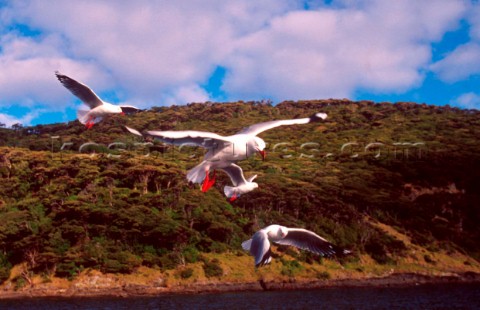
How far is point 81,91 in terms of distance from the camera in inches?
433

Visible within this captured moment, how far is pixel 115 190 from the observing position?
206 feet

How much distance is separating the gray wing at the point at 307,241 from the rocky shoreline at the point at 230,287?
131ft

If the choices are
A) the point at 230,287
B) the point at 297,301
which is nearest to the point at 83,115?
the point at 297,301

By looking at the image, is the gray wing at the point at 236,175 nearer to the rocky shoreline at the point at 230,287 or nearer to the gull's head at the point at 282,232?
the gull's head at the point at 282,232

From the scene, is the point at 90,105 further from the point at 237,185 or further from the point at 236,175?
the point at 237,185

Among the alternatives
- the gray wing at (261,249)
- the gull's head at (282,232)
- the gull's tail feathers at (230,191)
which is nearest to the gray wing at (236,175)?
the gull's tail feathers at (230,191)

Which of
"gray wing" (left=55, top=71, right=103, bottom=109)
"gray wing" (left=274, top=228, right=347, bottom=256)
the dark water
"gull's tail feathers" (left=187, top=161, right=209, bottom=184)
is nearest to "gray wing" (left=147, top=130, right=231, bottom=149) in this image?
"gull's tail feathers" (left=187, top=161, right=209, bottom=184)

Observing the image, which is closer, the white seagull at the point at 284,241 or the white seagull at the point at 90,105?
the white seagull at the point at 284,241

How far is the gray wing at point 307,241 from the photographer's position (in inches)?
433

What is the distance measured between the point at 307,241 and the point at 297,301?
116ft

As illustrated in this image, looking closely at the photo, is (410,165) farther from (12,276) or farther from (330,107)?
(330,107)

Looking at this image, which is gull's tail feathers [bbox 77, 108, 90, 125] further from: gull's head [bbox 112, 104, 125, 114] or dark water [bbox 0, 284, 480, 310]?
dark water [bbox 0, 284, 480, 310]

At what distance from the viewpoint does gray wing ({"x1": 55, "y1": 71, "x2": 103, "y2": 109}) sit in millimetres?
10841

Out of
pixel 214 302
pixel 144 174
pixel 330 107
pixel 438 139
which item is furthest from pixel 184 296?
pixel 330 107
